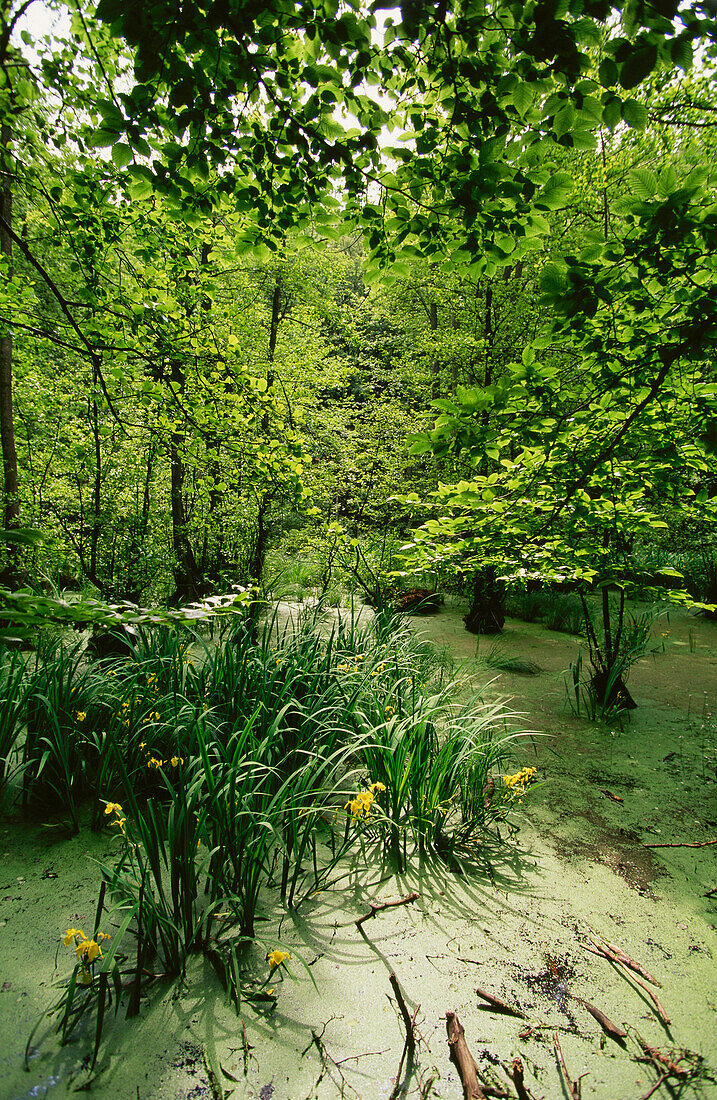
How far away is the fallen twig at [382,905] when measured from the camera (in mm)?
1364

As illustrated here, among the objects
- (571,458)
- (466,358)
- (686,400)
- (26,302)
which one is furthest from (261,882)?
(466,358)

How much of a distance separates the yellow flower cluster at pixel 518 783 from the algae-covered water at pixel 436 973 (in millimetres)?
133

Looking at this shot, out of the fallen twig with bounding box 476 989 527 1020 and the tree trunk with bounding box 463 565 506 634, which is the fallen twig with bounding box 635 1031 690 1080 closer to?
the fallen twig with bounding box 476 989 527 1020

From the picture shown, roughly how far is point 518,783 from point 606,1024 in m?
0.86

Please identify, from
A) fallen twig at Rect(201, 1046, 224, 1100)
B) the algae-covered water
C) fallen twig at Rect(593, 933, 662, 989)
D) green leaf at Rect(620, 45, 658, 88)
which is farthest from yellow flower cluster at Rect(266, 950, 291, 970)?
green leaf at Rect(620, 45, 658, 88)

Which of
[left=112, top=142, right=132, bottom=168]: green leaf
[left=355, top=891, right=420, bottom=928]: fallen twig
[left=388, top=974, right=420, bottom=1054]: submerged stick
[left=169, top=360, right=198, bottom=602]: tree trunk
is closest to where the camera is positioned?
[left=388, top=974, right=420, bottom=1054]: submerged stick

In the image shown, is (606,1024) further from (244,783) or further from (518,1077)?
(244,783)

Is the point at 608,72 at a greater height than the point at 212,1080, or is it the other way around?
the point at 608,72

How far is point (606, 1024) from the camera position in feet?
3.52

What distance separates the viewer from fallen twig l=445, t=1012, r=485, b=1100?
919 mm

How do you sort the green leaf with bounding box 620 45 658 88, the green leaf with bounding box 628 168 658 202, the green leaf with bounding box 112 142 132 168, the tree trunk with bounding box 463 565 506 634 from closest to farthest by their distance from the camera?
the green leaf with bounding box 620 45 658 88 < the green leaf with bounding box 628 168 658 202 < the green leaf with bounding box 112 142 132 168 < the tree trunk with bounding box 463 565 506 634

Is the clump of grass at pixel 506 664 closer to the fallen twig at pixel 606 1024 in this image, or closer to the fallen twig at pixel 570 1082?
the fallen twig at pixel 606 1024

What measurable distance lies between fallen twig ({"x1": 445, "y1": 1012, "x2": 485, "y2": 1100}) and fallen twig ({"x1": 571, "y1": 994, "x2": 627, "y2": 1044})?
32 cm

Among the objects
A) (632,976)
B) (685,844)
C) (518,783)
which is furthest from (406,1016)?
(685,844)
